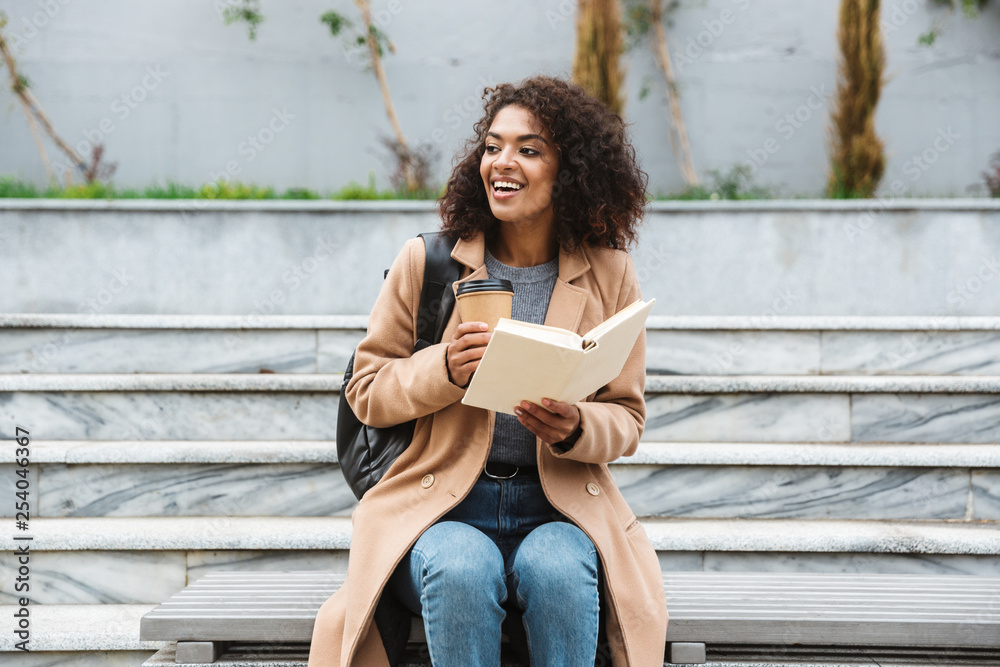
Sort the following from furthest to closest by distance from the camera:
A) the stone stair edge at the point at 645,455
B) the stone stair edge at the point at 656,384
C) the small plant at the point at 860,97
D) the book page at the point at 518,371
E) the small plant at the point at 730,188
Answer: the small plant at the point at 730,188 → the small plant at the point at 860,97 → the stone stair edge at the point at 656,384 → the stone stair edge at the point at 645,455 → the book page at the point at 518,371

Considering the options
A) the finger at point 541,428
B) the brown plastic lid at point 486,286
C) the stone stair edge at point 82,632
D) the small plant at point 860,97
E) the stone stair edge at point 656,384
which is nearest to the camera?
the brown plastic lid at point 486,286

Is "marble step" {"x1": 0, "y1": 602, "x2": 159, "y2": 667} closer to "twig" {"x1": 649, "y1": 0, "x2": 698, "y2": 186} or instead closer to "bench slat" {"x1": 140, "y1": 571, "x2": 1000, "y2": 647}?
"bench slat" {"x1": 140, "y1": 571, "x2": 1000, "y2": 647}

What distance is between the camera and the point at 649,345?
10.6 feet

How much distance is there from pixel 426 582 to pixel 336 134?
4757 millimetres

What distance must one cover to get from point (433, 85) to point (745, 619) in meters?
4.85

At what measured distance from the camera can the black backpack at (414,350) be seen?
1.76m

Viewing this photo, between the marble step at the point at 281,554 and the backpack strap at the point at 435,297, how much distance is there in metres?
0.97


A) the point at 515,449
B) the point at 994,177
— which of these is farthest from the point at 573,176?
the point at 994,177

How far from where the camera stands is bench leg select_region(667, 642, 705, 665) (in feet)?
5.78

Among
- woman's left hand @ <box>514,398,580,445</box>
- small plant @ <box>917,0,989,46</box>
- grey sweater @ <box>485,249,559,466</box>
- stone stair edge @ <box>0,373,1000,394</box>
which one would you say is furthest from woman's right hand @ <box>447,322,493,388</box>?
small plant @ <box>917,0,989,46</box>

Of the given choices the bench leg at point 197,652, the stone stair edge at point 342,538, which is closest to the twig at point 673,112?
the stone stair edge at point 342,538

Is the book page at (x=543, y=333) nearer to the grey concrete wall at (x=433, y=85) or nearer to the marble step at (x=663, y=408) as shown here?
the marble step at (x=663, y=408)

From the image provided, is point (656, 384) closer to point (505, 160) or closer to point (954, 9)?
point (505, 160)

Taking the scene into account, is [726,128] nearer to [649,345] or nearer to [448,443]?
[649,345]
